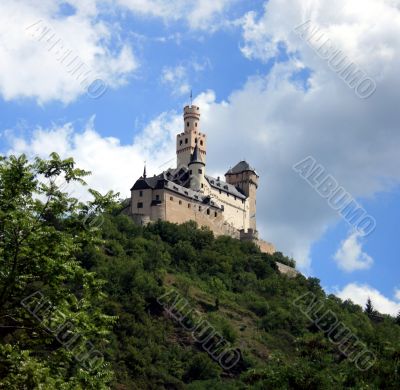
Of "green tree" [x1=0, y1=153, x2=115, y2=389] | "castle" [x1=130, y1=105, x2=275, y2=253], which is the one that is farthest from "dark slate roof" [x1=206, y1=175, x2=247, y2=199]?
"green tree" [x1=0, y1=153, x2=115, y2=389]

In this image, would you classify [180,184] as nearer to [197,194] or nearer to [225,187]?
[197,194]

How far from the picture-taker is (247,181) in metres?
132

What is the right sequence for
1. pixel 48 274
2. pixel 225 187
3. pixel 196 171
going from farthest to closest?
pixel 225 187 → pixel 196 171 → pixel 48 274

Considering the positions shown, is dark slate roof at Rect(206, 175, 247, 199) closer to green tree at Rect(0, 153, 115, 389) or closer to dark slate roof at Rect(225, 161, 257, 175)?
dark slate roof at Rect(225, 161, 257, 175)

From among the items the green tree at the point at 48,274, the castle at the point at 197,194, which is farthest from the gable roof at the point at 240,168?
the green tree at the point at 48,274

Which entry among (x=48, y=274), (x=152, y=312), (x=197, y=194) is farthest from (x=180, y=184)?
(x=48, y=274)

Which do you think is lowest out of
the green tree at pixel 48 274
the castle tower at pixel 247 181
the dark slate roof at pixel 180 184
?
the green tree at pixel 48 274

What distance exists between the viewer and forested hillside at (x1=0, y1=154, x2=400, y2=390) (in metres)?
24.0

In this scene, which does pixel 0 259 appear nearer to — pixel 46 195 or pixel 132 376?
pixel 46 195

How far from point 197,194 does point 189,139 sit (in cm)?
1571

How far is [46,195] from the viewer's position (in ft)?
82.0

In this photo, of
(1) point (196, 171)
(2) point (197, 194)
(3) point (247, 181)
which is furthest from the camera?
(3) point (247, 181)

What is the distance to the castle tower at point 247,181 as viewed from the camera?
130 meters

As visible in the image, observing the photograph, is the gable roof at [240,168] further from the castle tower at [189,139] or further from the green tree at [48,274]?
the green tree at [48,274]
